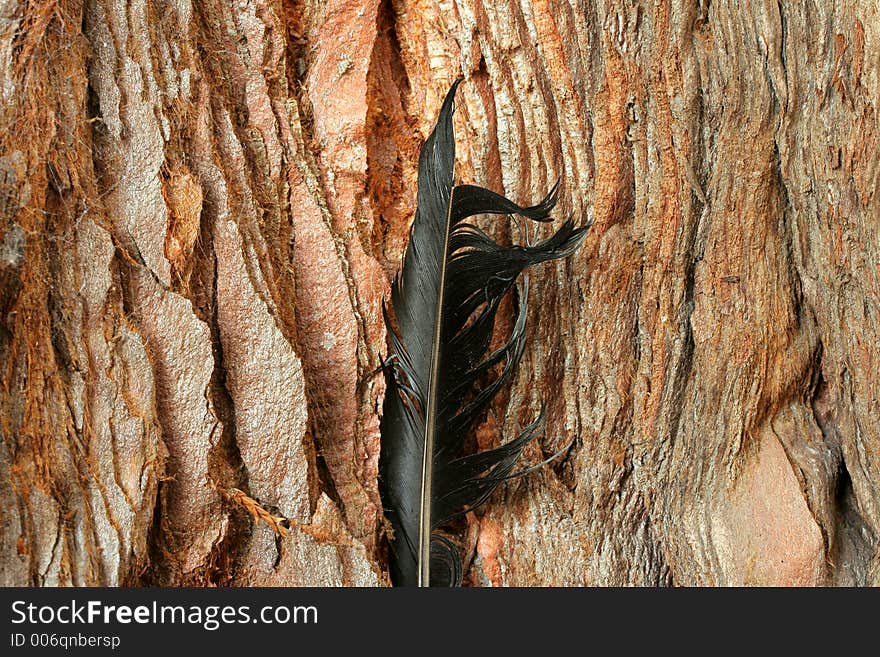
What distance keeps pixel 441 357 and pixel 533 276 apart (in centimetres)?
23

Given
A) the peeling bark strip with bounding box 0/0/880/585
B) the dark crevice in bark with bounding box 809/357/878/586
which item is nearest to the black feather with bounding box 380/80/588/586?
the peeling bark strip with bounding box 0/0/880/585

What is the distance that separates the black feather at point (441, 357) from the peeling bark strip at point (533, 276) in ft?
0.22

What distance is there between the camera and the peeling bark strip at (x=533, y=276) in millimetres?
1168

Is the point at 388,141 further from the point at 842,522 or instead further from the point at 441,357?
the point at 842,522

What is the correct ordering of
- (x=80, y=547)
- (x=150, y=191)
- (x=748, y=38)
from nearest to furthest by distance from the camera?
1. (x=80, y=547)
2. (x=150, y=191)
3. (x=748, y=38)

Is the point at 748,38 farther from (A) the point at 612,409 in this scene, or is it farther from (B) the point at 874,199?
(A) the point at 612,409

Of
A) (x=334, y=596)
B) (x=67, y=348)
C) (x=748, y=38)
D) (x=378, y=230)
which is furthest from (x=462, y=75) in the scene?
(x=334, y=596)

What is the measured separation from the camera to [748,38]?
4.22ft

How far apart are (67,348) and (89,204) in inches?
8.3

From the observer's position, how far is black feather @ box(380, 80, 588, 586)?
Result: 1.20 meters

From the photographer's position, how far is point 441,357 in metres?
1.21

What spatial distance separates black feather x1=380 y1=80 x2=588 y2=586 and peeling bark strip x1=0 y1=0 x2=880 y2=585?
7 cm

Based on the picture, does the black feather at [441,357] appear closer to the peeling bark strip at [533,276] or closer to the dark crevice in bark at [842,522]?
the peeling bark strip at [533,276]

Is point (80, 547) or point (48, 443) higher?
point (48, 443)
